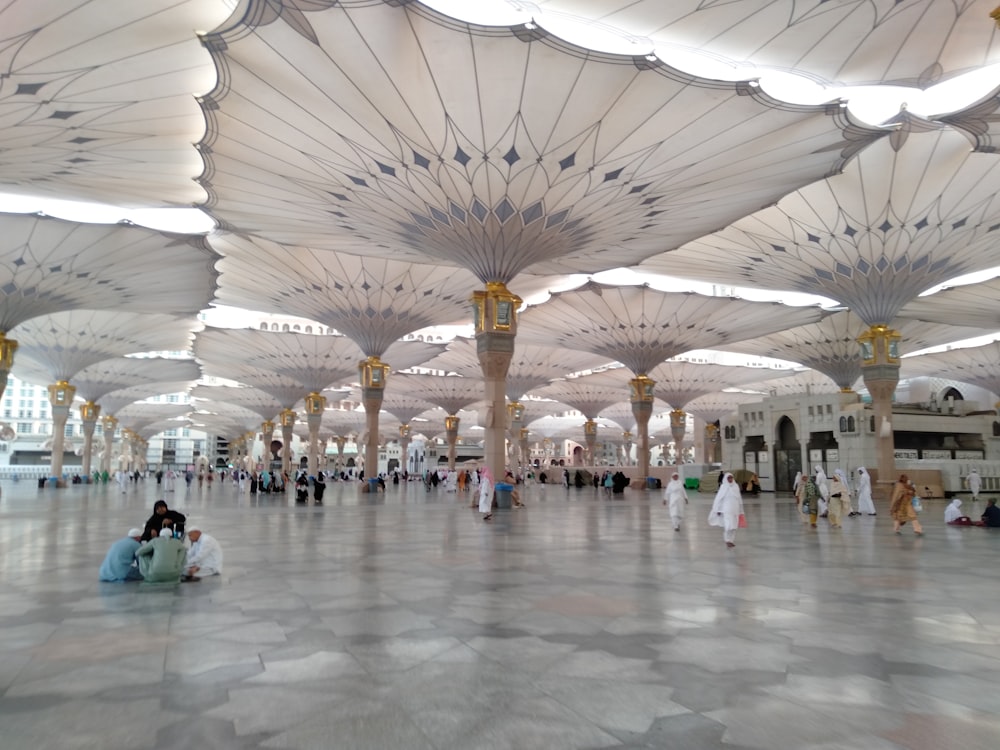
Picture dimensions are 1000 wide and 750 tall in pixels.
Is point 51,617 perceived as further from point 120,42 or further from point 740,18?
point 740,18

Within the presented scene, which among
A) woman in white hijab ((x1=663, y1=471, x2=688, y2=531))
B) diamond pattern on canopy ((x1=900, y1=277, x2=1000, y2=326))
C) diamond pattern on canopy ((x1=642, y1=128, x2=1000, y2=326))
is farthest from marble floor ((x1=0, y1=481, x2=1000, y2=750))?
diamond pattern on canopy ((x1=900, y1=277, x2=1000, y2=326))

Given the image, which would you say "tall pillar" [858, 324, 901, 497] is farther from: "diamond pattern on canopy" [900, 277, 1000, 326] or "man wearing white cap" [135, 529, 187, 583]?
"man wearing white cap" [135, 529, 187, 583]

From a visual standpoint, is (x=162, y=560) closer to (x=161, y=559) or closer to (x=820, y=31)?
(x=161, y=559)

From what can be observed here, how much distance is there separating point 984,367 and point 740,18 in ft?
A: 130

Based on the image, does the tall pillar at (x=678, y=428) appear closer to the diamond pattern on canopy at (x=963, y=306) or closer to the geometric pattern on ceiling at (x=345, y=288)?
the diamond pattern on canopy at (x=963, y=306)

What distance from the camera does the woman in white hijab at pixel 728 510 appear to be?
1067 centimetres

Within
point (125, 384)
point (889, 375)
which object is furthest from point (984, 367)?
point (125, 384)

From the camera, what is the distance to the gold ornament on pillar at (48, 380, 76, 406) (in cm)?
3697

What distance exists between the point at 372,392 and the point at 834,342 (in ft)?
74.8

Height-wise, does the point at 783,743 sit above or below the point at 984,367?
below

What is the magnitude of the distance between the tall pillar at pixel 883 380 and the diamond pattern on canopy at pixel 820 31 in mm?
13745

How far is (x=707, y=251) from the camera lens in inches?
889

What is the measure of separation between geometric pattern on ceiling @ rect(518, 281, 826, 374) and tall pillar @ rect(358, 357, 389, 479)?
6.75 metres

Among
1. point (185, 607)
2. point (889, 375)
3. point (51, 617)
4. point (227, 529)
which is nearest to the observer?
point (51, 617)
